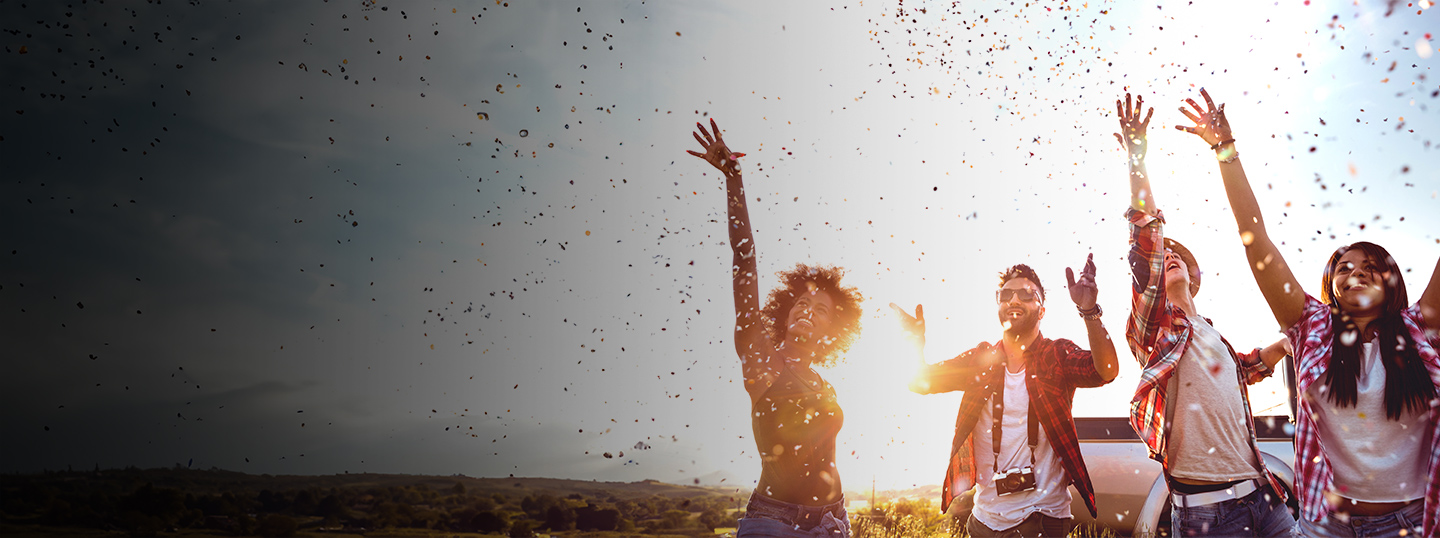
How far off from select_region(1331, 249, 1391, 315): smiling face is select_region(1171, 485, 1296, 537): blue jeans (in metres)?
1.13

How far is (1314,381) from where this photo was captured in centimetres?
352

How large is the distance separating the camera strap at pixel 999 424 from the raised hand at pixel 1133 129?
1629 mm

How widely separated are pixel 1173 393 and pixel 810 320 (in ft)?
7.16

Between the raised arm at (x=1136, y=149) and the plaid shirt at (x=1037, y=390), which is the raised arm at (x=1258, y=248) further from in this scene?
the plaid shirt at (x=1037, y=390)

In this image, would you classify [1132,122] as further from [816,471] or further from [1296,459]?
[816,471]

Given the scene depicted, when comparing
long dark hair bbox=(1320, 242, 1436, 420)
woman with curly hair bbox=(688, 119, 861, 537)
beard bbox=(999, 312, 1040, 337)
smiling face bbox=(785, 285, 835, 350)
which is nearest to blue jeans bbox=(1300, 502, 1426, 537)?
long dark hair bbox=(1320, 242, 1436, 420)

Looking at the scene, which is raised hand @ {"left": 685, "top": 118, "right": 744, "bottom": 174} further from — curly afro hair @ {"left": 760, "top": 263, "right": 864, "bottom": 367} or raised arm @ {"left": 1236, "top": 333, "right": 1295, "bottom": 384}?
raised arm @ {"left": 1236, "top": 333, "right": 1295, "bottom": 384}

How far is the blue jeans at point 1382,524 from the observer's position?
10.4ft

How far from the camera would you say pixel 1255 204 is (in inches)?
145

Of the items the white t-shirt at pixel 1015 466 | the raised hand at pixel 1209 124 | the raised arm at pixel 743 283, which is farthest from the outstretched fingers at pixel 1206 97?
the raised arm at pixel 743 283

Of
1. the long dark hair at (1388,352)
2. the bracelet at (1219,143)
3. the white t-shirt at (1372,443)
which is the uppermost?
the bracelet at (1219,143)

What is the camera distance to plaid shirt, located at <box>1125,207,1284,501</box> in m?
4.15

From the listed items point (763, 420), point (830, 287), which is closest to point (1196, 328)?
point (830, 287)

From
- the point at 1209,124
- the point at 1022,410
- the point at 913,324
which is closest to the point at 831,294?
the point at 913,324
